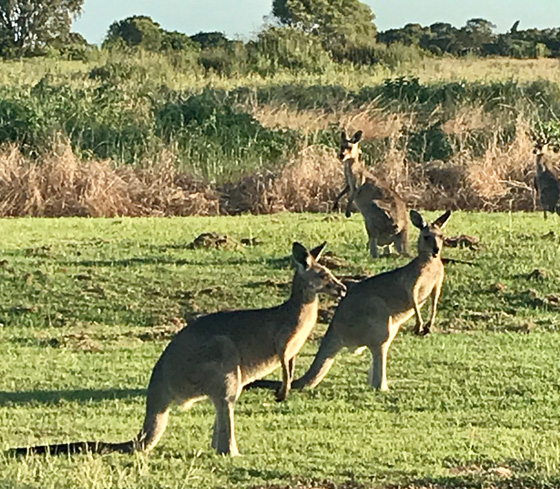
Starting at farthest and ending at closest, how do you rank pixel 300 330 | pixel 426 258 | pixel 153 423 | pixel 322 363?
pixel 426 258 → pixel 322 363 → pixel 300 330 → pixel 153 423

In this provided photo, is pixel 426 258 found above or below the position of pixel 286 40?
below

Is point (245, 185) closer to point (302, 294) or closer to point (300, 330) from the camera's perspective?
point (302, 294)

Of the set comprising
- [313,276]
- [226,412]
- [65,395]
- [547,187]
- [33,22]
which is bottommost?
[65,395]

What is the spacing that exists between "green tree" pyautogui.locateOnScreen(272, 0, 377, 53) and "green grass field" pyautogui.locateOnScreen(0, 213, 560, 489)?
93.4ft

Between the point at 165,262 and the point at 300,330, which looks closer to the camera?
the point at 300,330

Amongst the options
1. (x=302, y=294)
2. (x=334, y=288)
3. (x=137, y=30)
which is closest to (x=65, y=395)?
(x=302, y=294)

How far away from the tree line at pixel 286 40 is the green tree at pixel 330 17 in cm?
4

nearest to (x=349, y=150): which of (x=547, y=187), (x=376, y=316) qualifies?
(x=547, y=187)

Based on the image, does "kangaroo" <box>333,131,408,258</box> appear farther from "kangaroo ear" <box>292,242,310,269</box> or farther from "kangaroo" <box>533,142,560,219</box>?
"kangaroo ear" <box>292,242,310,269</box>

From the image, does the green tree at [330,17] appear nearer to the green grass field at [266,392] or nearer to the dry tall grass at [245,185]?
the dry tall grass at [245,185]

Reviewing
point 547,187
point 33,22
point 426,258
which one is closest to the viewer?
point 426,258

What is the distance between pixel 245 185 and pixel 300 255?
11.6 m

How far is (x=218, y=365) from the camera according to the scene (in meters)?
6.28

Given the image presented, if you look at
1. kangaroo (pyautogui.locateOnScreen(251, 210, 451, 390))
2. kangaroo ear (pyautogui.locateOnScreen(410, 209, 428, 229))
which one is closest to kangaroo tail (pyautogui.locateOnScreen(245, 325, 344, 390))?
kangaroo (pyautogui.locateOnScreen(251, 210, 451, 390))
